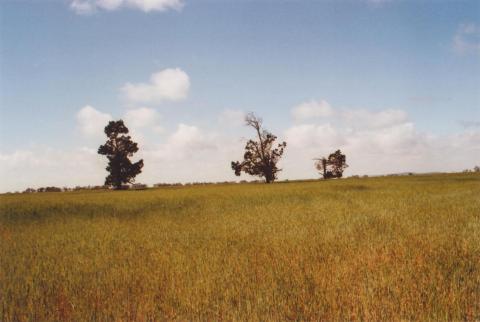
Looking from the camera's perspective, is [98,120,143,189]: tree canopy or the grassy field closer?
the grassy field

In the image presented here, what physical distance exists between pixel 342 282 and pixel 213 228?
5.78 m

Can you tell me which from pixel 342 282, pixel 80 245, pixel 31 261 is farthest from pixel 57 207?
pixel 342 282

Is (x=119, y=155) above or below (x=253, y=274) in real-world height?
above

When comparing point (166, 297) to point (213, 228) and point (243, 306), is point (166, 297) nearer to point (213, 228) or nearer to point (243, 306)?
point (243, 306)

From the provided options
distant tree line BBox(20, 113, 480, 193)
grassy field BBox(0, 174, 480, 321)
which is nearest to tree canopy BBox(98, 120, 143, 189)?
distant tree line BBox(20, 113, 480, 193)

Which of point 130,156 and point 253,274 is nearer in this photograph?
point 253,274

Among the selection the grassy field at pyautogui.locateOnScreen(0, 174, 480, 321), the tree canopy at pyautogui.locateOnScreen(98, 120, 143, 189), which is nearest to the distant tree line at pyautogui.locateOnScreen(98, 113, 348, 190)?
the tree canopy at pyautogui.locateOnScreen(98, 120, 143, 189)

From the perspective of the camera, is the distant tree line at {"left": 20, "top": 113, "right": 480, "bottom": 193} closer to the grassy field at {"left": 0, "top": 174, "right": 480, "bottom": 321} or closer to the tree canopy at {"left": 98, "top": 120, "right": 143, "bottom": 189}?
the tree canopy at {"left": 98, "top": 120, "right": 143, "bottom": 189}

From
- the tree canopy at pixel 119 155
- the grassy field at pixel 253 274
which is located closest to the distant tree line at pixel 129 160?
the tree canopy at pixel 119 155

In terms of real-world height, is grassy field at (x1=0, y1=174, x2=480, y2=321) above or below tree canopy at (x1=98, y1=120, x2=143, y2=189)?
below

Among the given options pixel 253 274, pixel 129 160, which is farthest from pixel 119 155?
pixel 253 274

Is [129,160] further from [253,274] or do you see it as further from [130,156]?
[253,274]

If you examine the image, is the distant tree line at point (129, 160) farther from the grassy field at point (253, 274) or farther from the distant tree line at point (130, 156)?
the grassy field at point (253, 274)

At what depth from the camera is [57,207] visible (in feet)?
55.1
